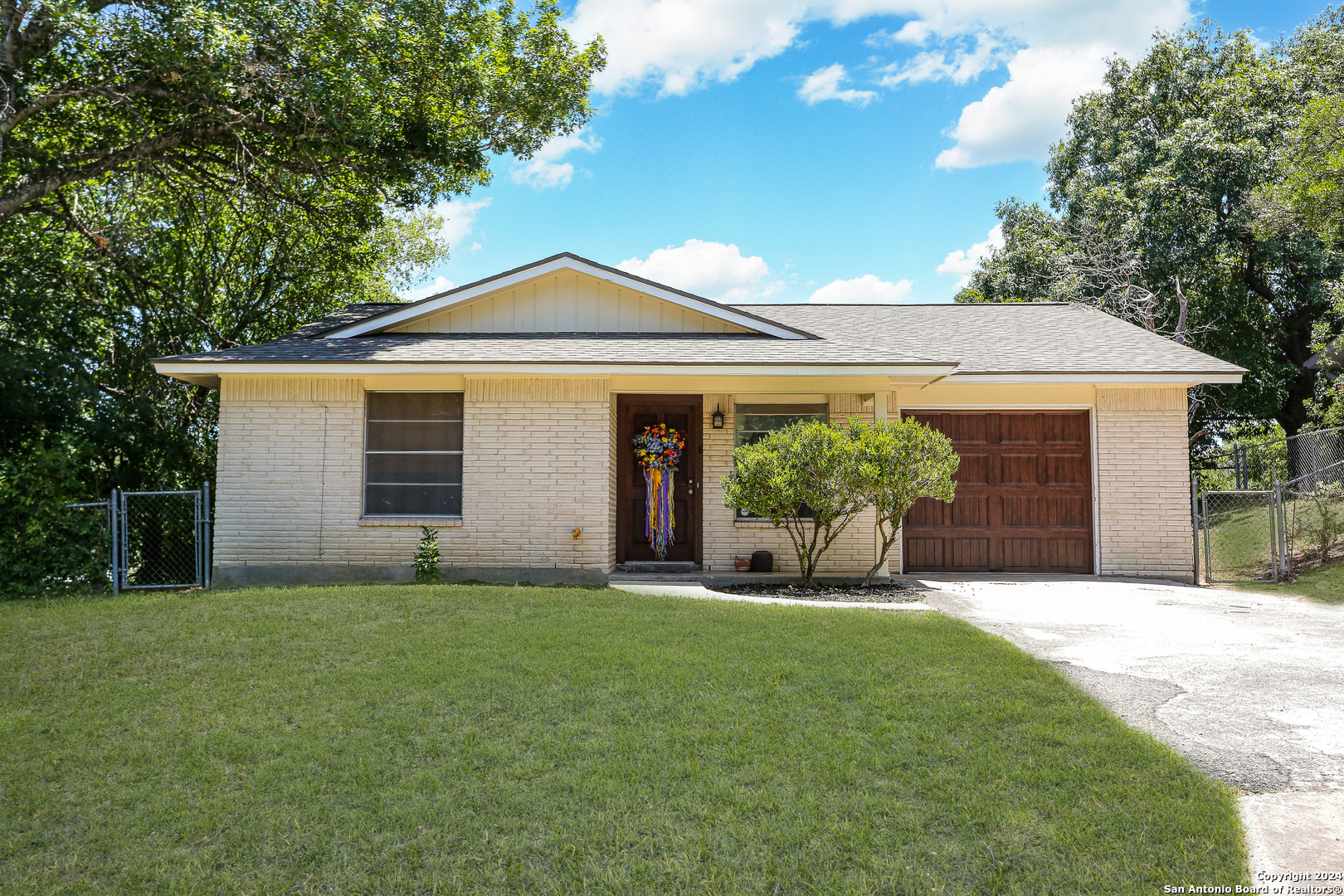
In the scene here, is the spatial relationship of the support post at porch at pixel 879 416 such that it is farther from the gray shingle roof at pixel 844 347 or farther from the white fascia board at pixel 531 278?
the white fascia board at pixel 531 278

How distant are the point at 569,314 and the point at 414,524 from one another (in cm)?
353

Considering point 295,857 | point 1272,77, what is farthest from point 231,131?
point 1272,77

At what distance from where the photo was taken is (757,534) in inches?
425

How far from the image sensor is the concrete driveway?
11.3ft

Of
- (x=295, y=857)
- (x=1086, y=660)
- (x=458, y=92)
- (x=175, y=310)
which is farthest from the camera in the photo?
(x=175, y=310)

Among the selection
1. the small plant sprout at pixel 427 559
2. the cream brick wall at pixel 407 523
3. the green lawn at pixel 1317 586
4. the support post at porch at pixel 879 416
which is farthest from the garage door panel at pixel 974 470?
the small plant sprout at pixel 427 559

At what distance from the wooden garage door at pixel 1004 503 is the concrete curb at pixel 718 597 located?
3.02m

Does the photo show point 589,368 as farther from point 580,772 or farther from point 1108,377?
point 1108,377

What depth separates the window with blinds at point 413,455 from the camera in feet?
34.1

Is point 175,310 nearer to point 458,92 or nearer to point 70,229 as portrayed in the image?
point 70,229

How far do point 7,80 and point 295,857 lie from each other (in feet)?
40.1

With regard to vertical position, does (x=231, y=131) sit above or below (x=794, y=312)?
above

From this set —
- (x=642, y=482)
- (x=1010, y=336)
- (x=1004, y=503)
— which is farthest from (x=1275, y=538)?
(x=642, y=482)

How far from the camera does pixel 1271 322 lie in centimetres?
2034
